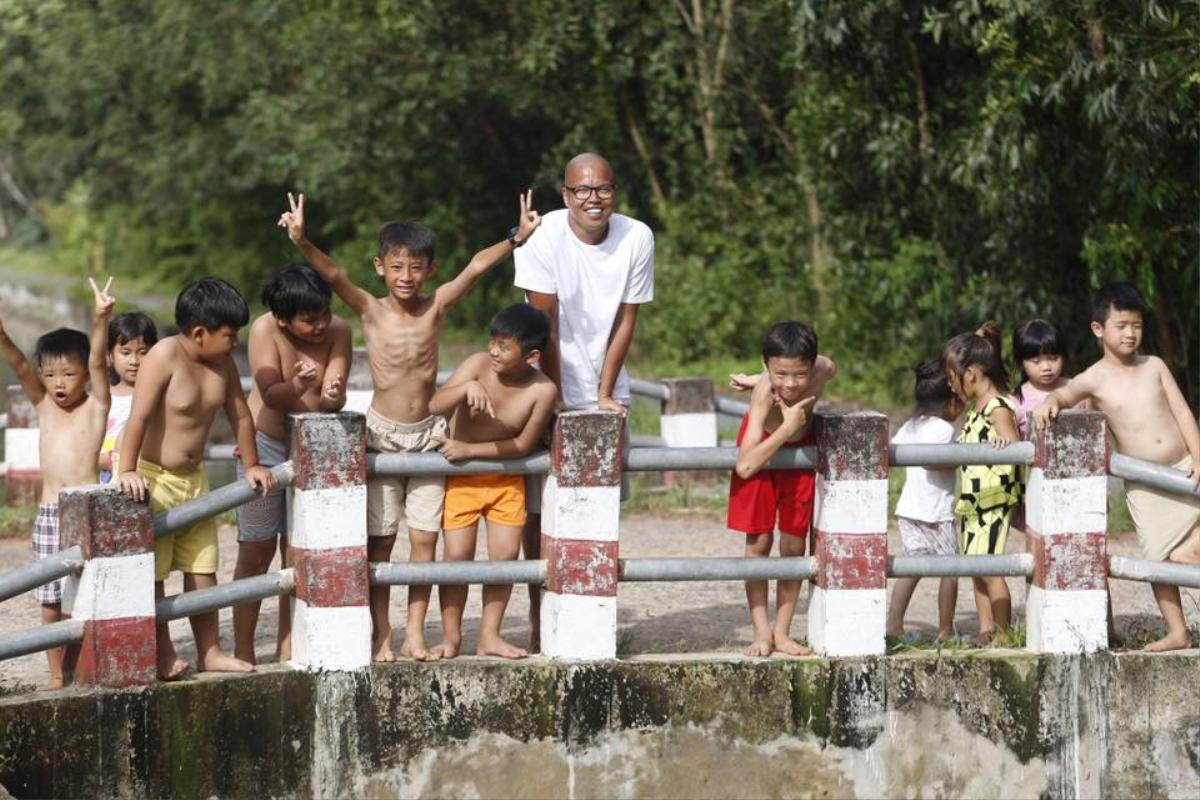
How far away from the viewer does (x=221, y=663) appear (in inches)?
264

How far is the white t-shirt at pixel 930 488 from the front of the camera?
7.67m

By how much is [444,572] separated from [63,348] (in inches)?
64.9

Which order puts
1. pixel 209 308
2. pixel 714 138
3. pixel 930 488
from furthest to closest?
pixel 714 138 → pixel 930 488 → pixel 209 308

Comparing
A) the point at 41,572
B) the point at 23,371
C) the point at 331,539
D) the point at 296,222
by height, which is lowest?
the point at 41,572

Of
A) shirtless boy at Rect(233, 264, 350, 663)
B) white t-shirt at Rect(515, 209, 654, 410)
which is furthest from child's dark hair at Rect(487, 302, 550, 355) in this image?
shirtless boy at Rect(233, 264, 350, 663)

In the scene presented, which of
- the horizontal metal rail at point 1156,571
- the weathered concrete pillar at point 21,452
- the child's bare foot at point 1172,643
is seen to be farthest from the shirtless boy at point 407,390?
the weathered concrete pillar at point 21,452

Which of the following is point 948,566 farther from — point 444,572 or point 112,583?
point 112,583

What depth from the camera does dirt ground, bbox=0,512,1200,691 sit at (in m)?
7.76

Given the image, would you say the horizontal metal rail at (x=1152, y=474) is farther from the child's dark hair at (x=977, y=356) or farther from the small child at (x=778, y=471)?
the small child at (x=778, y=471)

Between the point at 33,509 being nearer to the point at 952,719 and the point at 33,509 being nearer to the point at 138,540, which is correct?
the point at 138,540

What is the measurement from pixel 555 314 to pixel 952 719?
2107 millimetres

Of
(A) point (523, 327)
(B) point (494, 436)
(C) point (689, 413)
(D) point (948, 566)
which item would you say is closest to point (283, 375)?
(B) point (494, 436)

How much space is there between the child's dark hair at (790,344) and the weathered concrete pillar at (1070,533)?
94cm

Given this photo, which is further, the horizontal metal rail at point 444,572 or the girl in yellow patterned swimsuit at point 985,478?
the girl in yellow patterned swimsuit at point 985,478
